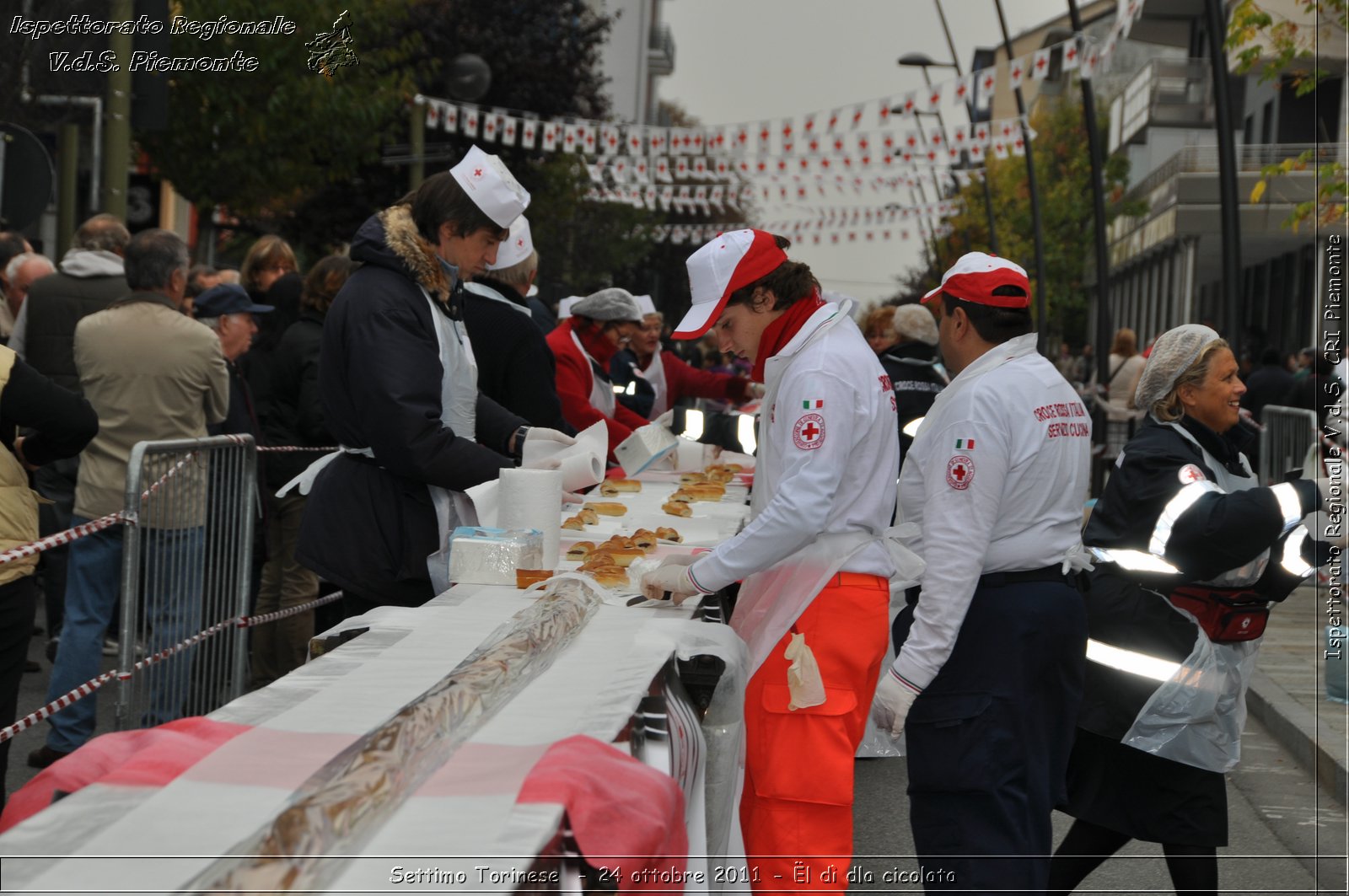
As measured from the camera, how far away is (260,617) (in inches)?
288

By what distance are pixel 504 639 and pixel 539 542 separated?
1.27 meters

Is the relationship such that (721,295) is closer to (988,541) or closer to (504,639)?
(988,541)

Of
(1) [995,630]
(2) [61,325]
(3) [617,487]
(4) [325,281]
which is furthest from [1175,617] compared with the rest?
(2) [61,325]

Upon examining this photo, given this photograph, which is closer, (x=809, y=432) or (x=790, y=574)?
(x=809, y=432)

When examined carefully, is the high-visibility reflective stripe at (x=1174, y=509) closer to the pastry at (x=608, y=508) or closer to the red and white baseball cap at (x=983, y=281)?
the red and white baseball cap at (x=983, y=281)

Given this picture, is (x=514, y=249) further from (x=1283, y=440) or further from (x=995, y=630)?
(x=1283, y=440)

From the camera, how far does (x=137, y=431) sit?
651 centimetres

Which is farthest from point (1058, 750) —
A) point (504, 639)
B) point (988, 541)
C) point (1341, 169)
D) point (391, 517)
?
point (1341, 169)

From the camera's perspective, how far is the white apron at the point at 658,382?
11.6 meters

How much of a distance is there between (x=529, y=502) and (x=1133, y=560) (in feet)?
6.00

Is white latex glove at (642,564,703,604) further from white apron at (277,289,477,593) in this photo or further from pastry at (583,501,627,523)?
pastry at (583,501,627,523)

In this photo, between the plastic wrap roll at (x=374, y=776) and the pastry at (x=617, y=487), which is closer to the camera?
the plastic wrap roll at (x=374, y=776)

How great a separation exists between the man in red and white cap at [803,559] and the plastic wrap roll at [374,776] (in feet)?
2.48

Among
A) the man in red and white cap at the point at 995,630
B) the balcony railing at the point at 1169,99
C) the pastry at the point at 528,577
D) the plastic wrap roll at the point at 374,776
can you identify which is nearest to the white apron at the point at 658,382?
the pastry at the point at 528,577
